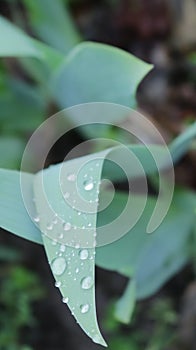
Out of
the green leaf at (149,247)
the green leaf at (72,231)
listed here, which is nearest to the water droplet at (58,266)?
the green leaf at (72,231)

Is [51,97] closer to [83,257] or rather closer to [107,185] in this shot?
[107,185]

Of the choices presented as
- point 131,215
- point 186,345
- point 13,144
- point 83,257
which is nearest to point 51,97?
point 13,144

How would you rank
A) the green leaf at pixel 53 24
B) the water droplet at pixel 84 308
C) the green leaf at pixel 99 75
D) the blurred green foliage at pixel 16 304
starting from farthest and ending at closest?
the green leaf at pixel 53 24 < the blurred green foliage at pixel 16 304 < the green leaf at pixel 99 75 < the water droplet at pixel 84 308

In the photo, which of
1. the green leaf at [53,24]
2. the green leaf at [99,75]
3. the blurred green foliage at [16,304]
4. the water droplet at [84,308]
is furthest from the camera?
the green leaf at [53,24]

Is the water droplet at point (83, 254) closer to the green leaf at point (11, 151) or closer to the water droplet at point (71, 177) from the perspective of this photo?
the water droplet at point (71, 177)

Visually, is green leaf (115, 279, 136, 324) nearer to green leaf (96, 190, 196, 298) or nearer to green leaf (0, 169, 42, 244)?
green leaf (96, 190, 196, 298)

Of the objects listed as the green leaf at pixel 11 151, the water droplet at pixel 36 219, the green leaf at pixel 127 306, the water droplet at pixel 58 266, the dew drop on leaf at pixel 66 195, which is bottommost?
the green leaf at pixel 11 151

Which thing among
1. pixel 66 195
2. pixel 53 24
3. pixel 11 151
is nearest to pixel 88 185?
pixel 66 195

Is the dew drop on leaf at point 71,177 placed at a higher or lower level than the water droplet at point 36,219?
higher
